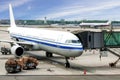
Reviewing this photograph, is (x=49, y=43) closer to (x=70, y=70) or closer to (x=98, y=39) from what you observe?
(x=70, y=70)

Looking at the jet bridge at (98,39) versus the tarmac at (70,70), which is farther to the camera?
the jet bridge at (98,39)

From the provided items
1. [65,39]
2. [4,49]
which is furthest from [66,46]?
[4,49]

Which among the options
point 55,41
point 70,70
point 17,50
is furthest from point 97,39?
point 17,50

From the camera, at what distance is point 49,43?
3878 cm

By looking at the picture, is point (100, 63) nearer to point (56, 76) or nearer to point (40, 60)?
point (40, 60)

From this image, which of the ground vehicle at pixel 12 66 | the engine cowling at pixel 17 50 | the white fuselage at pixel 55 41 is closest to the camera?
the ground vehicle at pixel 12 66

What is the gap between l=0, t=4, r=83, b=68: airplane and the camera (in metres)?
34.4

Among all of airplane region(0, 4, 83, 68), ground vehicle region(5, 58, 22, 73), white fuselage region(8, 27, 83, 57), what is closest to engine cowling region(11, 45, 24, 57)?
airplane region(0, 4, 83, 68)

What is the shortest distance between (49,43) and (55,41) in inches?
63.2

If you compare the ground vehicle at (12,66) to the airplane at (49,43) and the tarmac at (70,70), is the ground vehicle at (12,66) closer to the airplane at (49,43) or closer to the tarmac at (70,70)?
the tarmac at (70,70)

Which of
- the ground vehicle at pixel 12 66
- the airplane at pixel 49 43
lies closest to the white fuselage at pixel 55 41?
the airplane at pixel 49 43

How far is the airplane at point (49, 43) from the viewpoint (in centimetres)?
3441

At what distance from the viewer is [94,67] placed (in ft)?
122

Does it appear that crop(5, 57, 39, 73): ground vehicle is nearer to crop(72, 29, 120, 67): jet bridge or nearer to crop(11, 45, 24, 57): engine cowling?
crop(11, 45, 24, 57): engine cowling
